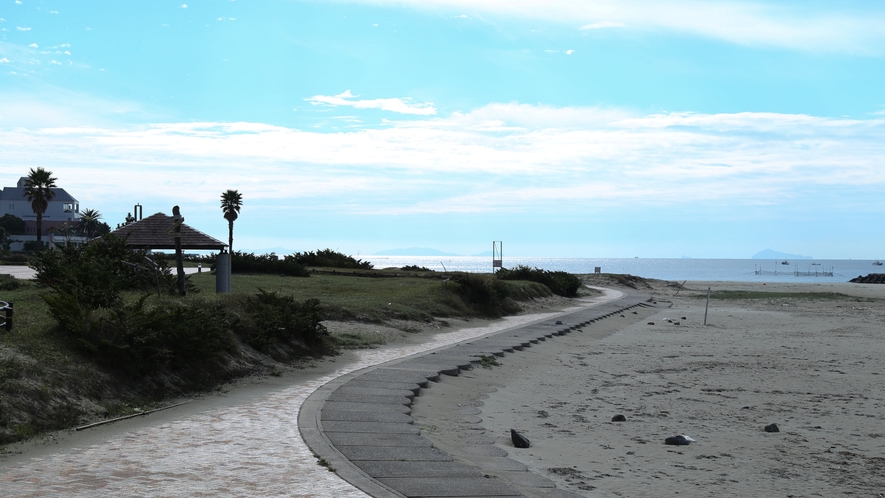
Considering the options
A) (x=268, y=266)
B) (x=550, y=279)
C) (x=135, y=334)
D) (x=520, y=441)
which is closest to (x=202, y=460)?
(x=520, y=441)

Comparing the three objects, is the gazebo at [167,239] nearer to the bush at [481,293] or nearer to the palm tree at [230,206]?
the bush at [481,293]

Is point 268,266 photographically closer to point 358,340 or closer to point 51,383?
point 358,340

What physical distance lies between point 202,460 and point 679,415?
722 centimetres

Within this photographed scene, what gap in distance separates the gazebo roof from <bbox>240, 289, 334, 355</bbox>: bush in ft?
14.4

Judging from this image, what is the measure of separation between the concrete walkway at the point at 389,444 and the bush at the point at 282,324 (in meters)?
2.34

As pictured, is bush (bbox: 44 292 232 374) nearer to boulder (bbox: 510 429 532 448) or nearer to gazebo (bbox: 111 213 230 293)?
boulder (bbox: 510 429 532 448)

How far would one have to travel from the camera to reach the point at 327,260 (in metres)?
51.3

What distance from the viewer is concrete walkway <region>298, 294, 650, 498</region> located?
6902 millimetres

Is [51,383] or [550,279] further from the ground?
[550,279]

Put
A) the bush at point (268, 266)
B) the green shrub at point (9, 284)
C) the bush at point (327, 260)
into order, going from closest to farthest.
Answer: the green shrub at point (9, 284) < the bush at point (268, 266) < the bush at point (327, 260)

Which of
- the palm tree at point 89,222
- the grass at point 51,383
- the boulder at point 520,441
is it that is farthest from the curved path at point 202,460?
the palm tree at point 89,222

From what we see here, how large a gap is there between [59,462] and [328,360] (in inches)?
348

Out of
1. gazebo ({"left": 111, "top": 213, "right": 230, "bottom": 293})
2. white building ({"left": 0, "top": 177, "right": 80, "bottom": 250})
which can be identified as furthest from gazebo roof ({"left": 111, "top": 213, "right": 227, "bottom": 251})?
white building ({"left": 0, "top": 177, "right": 80, "bottom": 250})

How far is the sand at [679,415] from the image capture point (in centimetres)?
827
